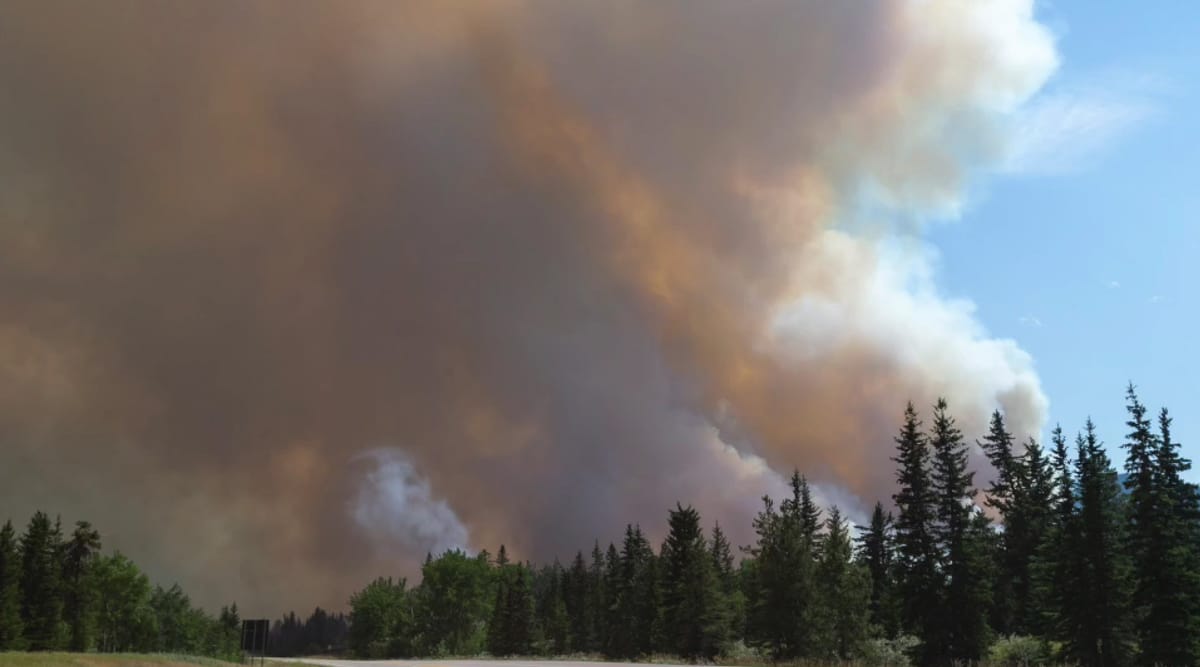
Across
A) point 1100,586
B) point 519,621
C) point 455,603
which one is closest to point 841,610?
point 1100,586

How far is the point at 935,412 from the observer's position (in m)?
70.9

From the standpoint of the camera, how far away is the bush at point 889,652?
64.0 metres

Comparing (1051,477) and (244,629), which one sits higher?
(1051,477)

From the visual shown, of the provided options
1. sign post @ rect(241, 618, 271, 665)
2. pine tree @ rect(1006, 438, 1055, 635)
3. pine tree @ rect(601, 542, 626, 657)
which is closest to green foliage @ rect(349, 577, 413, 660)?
pine tree @ rect(601, 542, 626, 657)

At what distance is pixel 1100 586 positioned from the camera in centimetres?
6525

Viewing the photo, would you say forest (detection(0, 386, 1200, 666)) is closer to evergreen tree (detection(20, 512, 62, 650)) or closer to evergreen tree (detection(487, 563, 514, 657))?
evergreen tree (detection(20, 512, 62, 650))

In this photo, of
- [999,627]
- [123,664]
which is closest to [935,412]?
[999,627]

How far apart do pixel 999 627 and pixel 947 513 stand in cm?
3226

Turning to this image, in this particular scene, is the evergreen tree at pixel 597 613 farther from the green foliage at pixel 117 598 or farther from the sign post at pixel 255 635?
the sign post at pixel 255 635

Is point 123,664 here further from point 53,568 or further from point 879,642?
point 53,568

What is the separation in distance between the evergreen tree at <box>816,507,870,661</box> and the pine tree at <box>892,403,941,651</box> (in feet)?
10.2

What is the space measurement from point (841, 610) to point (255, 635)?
42.1 m

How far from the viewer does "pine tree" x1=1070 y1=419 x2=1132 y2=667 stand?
6475 cm

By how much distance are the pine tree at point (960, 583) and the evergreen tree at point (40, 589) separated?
108 metres
